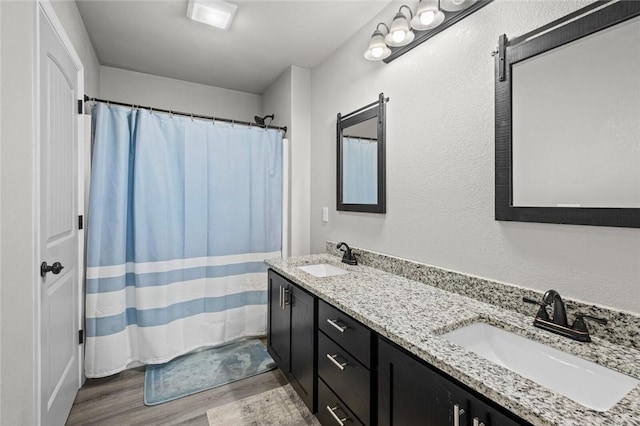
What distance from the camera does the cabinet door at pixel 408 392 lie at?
2.76 feet

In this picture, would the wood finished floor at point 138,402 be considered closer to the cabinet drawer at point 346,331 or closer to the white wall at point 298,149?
the cabinet drawer at point 346,331

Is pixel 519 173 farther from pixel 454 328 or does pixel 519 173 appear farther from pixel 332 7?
pixel 332 7

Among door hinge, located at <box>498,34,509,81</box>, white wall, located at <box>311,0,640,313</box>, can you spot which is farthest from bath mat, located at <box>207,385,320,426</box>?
door hinge, located at <box>498,34,509,81</box>

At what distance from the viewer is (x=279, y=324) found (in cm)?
196

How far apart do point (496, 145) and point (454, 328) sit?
0.79 meters

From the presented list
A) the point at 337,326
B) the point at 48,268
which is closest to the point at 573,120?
the point at 337,326

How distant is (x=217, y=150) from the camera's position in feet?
8.18

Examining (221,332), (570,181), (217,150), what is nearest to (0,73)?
(217,150)

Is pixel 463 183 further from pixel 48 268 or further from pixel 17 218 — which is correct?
pixel 48 268

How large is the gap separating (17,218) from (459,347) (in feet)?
5.34

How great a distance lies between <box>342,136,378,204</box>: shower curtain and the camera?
198 cm

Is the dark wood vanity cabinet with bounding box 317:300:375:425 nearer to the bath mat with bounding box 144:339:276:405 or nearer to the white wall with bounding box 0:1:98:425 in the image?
the bath mat with bounding box 144:339:276:405

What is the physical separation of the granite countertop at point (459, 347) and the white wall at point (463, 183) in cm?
18

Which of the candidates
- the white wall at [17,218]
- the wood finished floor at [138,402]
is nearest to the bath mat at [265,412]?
the wood finished floor at [138,402]
